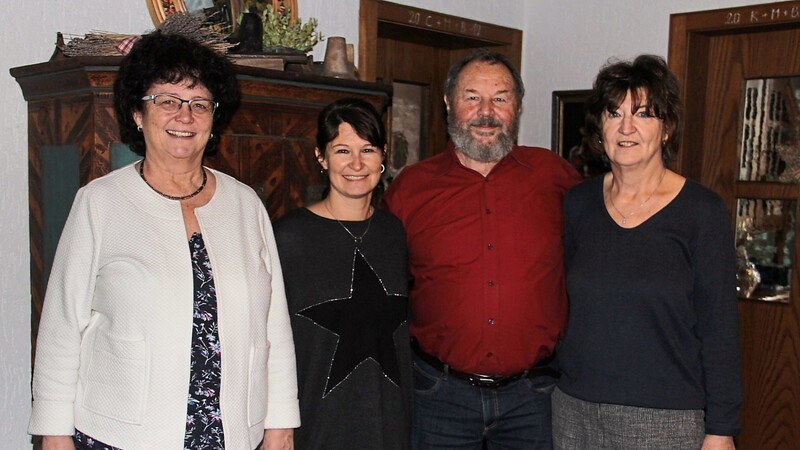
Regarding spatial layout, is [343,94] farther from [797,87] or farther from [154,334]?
[797,87]

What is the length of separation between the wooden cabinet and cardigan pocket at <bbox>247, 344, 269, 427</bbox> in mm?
614

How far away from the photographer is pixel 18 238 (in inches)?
95.0

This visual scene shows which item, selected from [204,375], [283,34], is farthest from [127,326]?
[283,34]

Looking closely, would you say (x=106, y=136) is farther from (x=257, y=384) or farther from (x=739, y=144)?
(x=739, y=144)

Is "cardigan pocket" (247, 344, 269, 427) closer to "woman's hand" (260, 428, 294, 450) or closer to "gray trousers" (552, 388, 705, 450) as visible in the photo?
"woman's hand" (260, 428, 294, 450)

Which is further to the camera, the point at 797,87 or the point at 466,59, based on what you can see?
the point at 797,87

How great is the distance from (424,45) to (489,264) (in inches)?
82.1

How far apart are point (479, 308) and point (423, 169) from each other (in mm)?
497

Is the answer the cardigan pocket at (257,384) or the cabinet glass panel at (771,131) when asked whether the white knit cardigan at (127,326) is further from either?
the cabinet glass panel at (771,131)

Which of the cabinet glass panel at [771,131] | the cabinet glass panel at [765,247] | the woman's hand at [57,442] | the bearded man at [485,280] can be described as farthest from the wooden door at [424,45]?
the woman's hand at [57,442]

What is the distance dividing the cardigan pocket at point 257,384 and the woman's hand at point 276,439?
0.06 metres

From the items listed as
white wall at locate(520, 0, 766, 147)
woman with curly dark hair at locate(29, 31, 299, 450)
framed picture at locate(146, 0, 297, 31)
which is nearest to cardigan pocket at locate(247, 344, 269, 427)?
woman with curly dark hair at locate(29, 31, 299, 450)


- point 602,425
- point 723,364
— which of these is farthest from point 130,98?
point 723,364

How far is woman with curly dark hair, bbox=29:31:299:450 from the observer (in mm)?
1735
